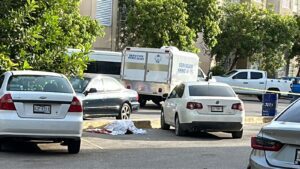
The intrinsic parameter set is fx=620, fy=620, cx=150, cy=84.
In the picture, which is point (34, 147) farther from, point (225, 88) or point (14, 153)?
point (225, 88)

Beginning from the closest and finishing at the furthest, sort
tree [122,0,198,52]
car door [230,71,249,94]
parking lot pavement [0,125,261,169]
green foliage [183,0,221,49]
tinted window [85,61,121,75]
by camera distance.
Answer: parking lot pavement [0,125,261,169]
tinted window [85,61,121,75]
tree [122,0,198,52]
green foliage [183,0,221,49]
car door [230,71,249,94]

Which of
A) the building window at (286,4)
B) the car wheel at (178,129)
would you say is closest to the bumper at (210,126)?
the car wheel at (178,129)

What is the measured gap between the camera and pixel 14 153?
1136 centimetres

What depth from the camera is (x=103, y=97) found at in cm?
1748

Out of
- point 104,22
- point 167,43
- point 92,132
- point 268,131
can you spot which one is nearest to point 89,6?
point 104,22

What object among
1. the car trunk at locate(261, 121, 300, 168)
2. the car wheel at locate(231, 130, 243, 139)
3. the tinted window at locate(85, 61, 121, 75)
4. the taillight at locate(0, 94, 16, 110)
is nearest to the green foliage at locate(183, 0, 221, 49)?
the tinted window at locate(85, 61, 121, 75)

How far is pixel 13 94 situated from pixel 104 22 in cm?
2408

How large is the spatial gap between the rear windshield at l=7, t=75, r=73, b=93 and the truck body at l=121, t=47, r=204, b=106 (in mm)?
12793

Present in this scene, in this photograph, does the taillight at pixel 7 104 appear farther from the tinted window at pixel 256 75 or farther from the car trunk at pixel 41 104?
the tinted window at pixel 256 75

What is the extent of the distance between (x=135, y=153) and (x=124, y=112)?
647 centimetres

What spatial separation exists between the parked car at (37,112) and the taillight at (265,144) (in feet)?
16.1

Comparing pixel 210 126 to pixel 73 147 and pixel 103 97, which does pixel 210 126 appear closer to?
pixel 103 97

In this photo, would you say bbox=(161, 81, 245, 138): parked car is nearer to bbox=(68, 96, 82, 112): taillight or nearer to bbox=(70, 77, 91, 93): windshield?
bbox=(70, 77, 91, 93): windshield

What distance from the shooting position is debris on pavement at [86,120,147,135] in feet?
51.0
